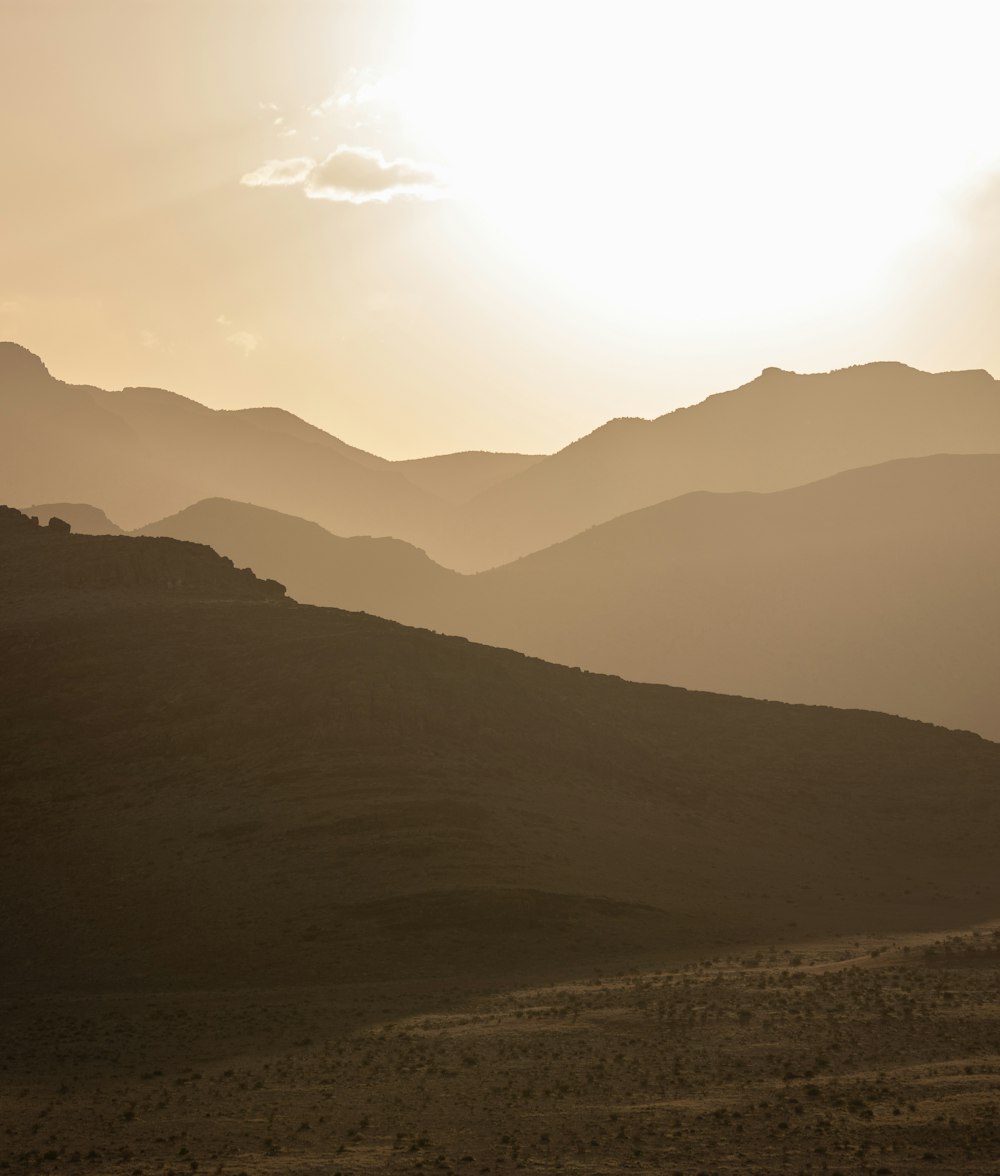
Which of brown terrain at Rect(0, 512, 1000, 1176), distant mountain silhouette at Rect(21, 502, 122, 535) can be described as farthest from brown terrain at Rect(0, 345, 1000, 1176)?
distant mountain silhouette at Rect(21, 502, 122, 535)

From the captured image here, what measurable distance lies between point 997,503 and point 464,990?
111625 millimetres

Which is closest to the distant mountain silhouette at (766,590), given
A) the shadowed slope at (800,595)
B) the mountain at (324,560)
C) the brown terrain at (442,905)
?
the shadowed slope at (800,595)

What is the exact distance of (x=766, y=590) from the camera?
126562 mm

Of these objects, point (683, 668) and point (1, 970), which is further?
point (683, 668)

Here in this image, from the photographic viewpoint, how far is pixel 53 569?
2534 inches

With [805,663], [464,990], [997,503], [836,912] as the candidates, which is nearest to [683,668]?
[805,663]

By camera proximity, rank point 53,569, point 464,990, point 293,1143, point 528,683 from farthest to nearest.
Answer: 1. point 53,569
2. point 528,683
3. point 464,990
4. point 293,1143

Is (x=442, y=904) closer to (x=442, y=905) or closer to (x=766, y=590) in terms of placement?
(x=442, y=905)

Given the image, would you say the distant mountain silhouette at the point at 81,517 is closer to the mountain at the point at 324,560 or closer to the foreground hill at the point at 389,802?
the mountain at the point at 324,560

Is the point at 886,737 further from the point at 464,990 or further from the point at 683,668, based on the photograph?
the point at 683,668

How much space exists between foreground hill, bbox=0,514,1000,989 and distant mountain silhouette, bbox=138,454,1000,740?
51.3m

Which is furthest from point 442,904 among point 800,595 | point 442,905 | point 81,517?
point 81,517

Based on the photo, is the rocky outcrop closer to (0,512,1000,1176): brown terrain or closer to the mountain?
(0,512,1000,1176): brown terrain

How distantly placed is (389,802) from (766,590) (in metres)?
87.6
